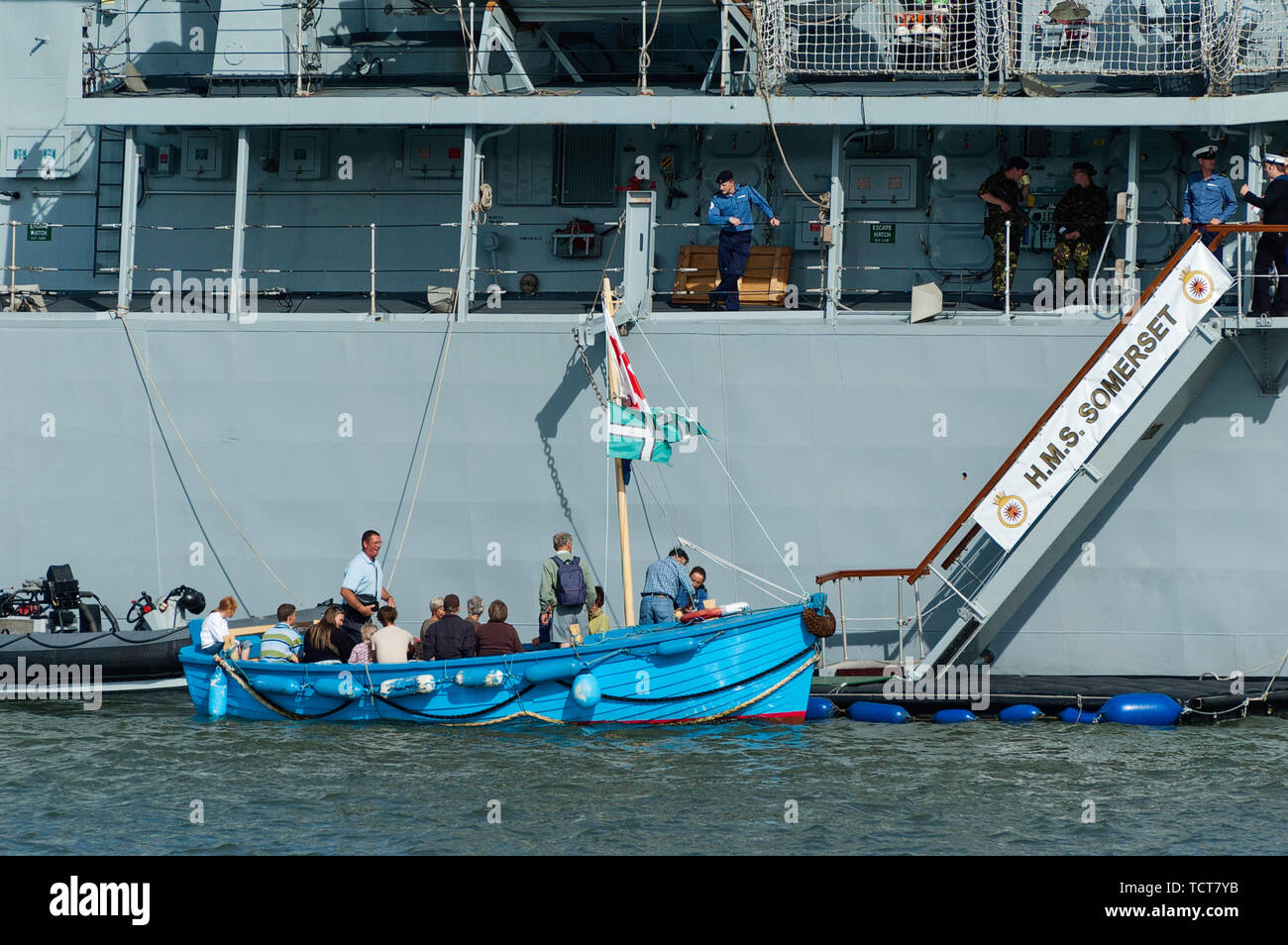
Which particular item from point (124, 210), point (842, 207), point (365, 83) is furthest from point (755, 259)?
point (124, 210)

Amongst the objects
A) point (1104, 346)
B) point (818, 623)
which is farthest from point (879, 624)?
point (1104, 346)

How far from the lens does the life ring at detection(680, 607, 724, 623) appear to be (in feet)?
44.9

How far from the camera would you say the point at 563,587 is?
14.4 metres

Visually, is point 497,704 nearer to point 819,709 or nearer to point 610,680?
point 610,680

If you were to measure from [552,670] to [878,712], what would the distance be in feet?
9.50

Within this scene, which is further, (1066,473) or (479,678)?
(1066,473)

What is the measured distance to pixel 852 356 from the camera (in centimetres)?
1485

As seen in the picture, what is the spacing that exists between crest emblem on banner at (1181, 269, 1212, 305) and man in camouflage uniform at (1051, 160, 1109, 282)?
1.43m

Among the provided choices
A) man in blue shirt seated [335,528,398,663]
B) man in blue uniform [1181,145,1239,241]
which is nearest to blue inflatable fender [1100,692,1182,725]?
man in blue uniform [1181,145,1239,241]

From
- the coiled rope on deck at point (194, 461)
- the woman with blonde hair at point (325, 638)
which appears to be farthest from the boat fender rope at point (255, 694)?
the coiled rope on deck at point (194, 461)

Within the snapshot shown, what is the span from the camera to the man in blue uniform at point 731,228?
15219 mm

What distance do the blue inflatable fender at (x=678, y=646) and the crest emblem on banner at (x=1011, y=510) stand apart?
3.00 meters

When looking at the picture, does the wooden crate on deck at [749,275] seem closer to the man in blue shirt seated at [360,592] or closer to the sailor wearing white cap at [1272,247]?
the man in blue shirt seated at [360,592]

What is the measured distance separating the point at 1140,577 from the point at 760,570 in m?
3.48
